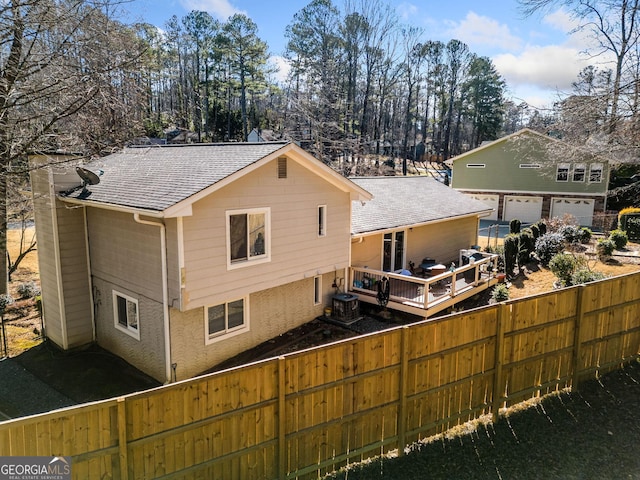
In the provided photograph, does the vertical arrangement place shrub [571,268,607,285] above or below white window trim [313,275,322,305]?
above

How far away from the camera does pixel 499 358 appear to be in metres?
7.04

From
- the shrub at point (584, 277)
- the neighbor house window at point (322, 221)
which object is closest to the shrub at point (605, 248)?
the shrub at point (584, 277)

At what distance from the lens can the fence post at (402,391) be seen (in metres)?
6.15

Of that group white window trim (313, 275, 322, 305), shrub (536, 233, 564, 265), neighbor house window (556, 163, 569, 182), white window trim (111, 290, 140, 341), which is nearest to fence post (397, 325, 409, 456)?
white window trim (111, 290, 140, 341)

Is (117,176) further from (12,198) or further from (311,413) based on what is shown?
(311,413)

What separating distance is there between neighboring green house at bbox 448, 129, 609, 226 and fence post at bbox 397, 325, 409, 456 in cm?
2604

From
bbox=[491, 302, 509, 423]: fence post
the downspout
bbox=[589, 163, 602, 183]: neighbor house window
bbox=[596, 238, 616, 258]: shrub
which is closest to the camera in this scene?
bbox=[491, 302, 509, 423]: fence post

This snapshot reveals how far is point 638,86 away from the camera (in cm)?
1140

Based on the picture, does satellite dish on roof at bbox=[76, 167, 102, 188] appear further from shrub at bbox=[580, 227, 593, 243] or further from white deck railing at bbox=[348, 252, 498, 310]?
shrub at bbox=[580, 227, 593, 243]

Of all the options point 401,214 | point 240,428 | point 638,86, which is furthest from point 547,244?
point 240,428

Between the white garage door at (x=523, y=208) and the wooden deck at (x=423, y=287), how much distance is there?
66.5 ft

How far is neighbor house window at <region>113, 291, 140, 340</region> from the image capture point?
11.4 m

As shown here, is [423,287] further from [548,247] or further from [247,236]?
[548,247]

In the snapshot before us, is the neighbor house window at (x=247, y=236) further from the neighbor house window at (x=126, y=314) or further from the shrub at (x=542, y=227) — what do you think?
the shrub at (x=542, y=227)
